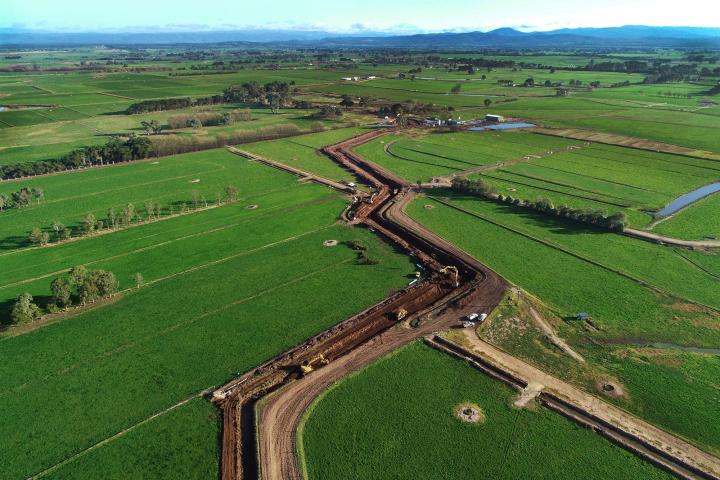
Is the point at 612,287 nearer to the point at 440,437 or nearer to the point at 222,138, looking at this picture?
the point at 440,437

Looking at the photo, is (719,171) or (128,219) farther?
(719,171)

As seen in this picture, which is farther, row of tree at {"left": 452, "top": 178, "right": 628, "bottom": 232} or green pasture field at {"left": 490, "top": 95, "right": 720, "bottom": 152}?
green pasture field at {"left": 490, "top": 95, "right": 720, "bottom": 152}

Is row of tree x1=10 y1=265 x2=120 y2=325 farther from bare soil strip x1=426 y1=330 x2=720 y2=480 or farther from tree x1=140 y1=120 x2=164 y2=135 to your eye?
tree x1=140 y1=120 x2=164 y2=135

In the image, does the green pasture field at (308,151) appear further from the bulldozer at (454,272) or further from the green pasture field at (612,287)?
the bulldozer at (454,272)

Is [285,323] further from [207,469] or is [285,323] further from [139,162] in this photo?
[139,162]

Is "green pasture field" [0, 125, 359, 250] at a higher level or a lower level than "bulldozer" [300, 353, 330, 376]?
lower

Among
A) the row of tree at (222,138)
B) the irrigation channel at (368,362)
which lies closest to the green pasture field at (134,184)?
the row of tree at (222,138)

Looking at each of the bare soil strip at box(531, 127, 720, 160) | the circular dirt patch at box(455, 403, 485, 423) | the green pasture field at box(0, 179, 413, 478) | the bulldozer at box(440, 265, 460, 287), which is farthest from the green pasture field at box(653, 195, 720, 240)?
the circular dirt patch at box(455, 403, 485, 423)

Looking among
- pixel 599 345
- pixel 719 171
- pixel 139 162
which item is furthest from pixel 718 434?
pixel 139 162
